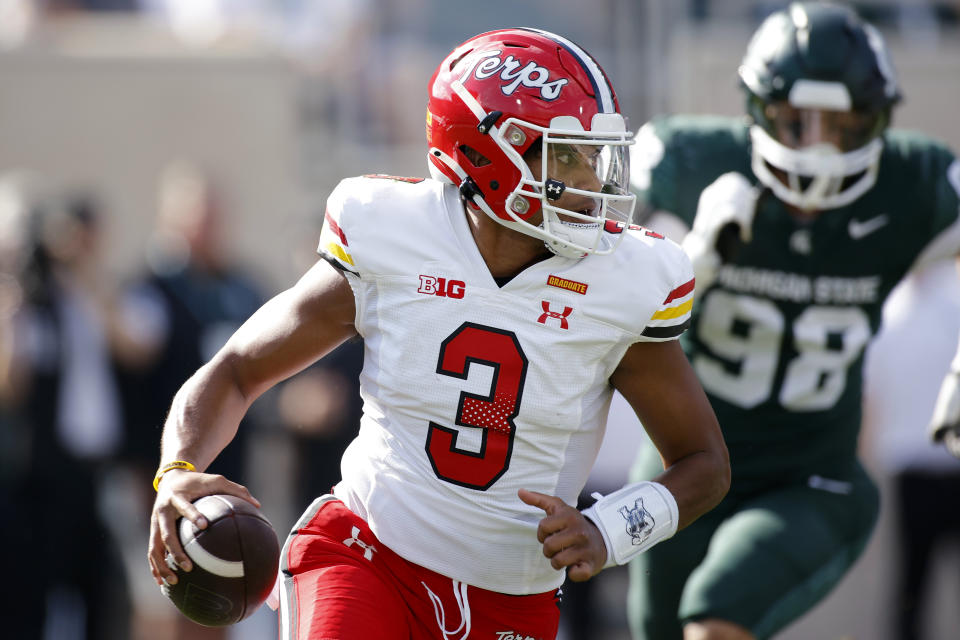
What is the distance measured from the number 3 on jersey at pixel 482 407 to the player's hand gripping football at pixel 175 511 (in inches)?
18.6

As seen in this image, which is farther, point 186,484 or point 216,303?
point 216,303

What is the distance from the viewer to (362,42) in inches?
370

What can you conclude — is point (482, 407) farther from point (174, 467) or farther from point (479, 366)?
point (174, 467)

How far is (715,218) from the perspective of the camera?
13.2ft

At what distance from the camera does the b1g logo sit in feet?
9.92

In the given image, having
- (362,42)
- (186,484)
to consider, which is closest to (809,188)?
(186,484)

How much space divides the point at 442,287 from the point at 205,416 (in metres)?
0.61

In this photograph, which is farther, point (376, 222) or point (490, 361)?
point (376, 222)

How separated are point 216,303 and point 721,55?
379 centimetres

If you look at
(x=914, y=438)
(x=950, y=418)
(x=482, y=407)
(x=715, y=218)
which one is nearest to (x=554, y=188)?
(x=482, y=407)

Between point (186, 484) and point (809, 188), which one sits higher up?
point (809, 188)

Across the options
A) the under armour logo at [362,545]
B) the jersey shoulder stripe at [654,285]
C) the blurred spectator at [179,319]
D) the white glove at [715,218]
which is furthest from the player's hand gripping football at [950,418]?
the blurred spectator at [179,319]

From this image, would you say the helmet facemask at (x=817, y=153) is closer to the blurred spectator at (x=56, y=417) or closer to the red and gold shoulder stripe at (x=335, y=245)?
the red and gold shoulder stripe at (x=335, y=245)

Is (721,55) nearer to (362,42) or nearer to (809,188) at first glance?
(362,42)
